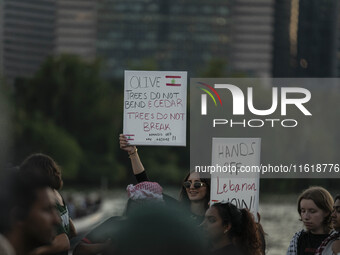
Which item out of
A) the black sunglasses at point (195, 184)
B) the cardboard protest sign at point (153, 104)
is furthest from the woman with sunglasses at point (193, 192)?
the cardboard protest sign at point (153, 104)

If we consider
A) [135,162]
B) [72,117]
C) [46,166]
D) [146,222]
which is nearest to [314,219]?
[135,162]

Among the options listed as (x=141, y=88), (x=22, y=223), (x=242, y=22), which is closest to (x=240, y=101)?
(x=141, y=88)

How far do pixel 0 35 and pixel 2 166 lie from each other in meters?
94.9

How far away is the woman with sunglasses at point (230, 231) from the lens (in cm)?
441

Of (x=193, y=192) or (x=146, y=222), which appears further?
(x=193, y=192)

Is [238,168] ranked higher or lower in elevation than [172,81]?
lower

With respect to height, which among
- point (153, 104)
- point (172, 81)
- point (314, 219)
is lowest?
point (314, 219)

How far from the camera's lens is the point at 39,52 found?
9875 centimetres

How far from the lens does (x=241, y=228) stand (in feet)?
15.1

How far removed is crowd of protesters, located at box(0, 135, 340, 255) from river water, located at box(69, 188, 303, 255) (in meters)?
42.4

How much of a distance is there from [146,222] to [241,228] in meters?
2.00

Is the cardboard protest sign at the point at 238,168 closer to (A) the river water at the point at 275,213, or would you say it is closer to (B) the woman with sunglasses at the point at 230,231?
(B) the woman with sunglasses at the point at 230,231

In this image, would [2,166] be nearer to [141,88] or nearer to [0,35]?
[141,88]

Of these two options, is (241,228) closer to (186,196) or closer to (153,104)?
(186,196)
